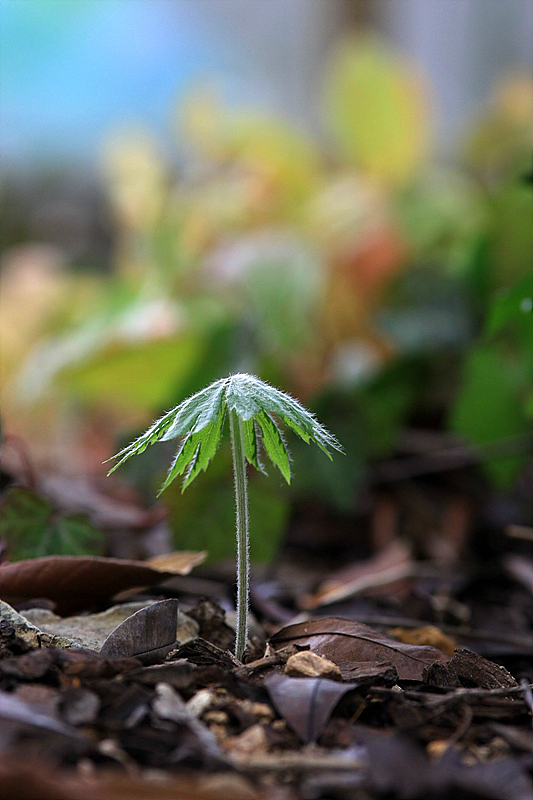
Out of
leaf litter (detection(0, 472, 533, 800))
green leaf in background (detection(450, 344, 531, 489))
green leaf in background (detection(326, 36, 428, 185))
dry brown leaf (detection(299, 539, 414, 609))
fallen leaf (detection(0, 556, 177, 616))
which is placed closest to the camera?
leaf litter (detection(0, 472, 533, 800))

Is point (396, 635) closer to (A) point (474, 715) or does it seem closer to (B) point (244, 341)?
(A) point (474, 715)

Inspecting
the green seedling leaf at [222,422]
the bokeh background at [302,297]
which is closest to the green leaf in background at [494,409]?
the bokeh background at [302,297]

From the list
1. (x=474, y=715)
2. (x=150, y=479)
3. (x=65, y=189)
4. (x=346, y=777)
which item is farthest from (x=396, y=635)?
(x=65, y=189)

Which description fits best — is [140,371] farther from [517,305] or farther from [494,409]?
[517,305]

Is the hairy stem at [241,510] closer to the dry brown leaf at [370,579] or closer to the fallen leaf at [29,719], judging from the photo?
the fallen leaf at [29,719]

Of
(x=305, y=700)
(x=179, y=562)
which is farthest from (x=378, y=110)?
(x=305, y=700)

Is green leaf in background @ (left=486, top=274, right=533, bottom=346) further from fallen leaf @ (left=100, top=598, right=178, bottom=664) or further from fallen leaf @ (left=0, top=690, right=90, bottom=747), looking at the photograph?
fallen leaf @ (left=0, top=690, right=90, bottom=747)

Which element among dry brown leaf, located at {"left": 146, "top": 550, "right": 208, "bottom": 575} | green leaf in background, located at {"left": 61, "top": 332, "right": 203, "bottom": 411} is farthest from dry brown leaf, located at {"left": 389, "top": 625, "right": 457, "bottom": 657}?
green leaf in background, located at {"left": 61, "top": 332, "right": 203, "bottom": 411}
